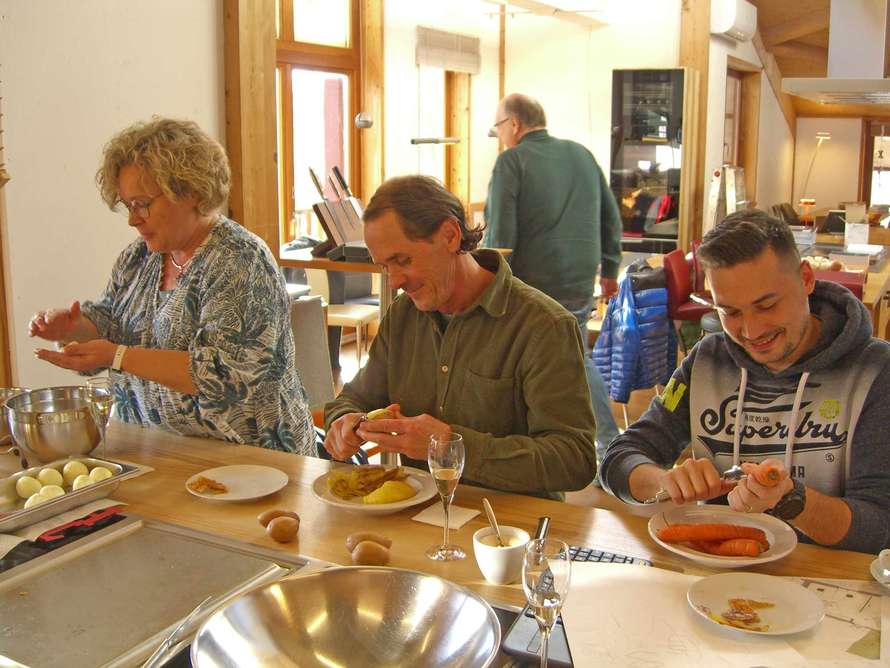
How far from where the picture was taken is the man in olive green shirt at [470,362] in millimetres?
1815

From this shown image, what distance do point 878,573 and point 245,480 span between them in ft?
3.70

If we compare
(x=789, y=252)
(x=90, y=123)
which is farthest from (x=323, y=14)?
(x=789, y=252)

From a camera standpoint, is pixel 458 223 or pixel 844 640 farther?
pixel 458 223

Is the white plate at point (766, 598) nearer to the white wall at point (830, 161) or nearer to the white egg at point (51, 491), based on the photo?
the white egg at point (51, 491)

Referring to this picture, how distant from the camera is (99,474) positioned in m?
1.79

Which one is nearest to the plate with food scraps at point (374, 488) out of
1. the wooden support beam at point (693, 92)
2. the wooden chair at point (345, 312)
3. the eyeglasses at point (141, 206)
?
the eyeglasses at point (141, 206)

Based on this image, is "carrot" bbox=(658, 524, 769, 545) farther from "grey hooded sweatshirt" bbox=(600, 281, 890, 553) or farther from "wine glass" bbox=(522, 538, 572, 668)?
"wine glass" bbox=(522, 538, 572, 668)

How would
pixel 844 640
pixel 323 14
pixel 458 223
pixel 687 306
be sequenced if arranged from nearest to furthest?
pixel 844 640
pixel 458 223
pixel 687 306
pixel 323 14

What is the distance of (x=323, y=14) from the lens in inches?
264

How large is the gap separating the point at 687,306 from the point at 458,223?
3425 millimetres

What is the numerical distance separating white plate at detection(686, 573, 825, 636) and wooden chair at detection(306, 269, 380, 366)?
14.0 ft

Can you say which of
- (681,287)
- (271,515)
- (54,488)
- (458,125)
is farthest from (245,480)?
(458,125)

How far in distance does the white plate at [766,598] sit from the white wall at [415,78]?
532 cm

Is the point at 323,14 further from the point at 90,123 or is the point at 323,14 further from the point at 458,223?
the point at 458,223
